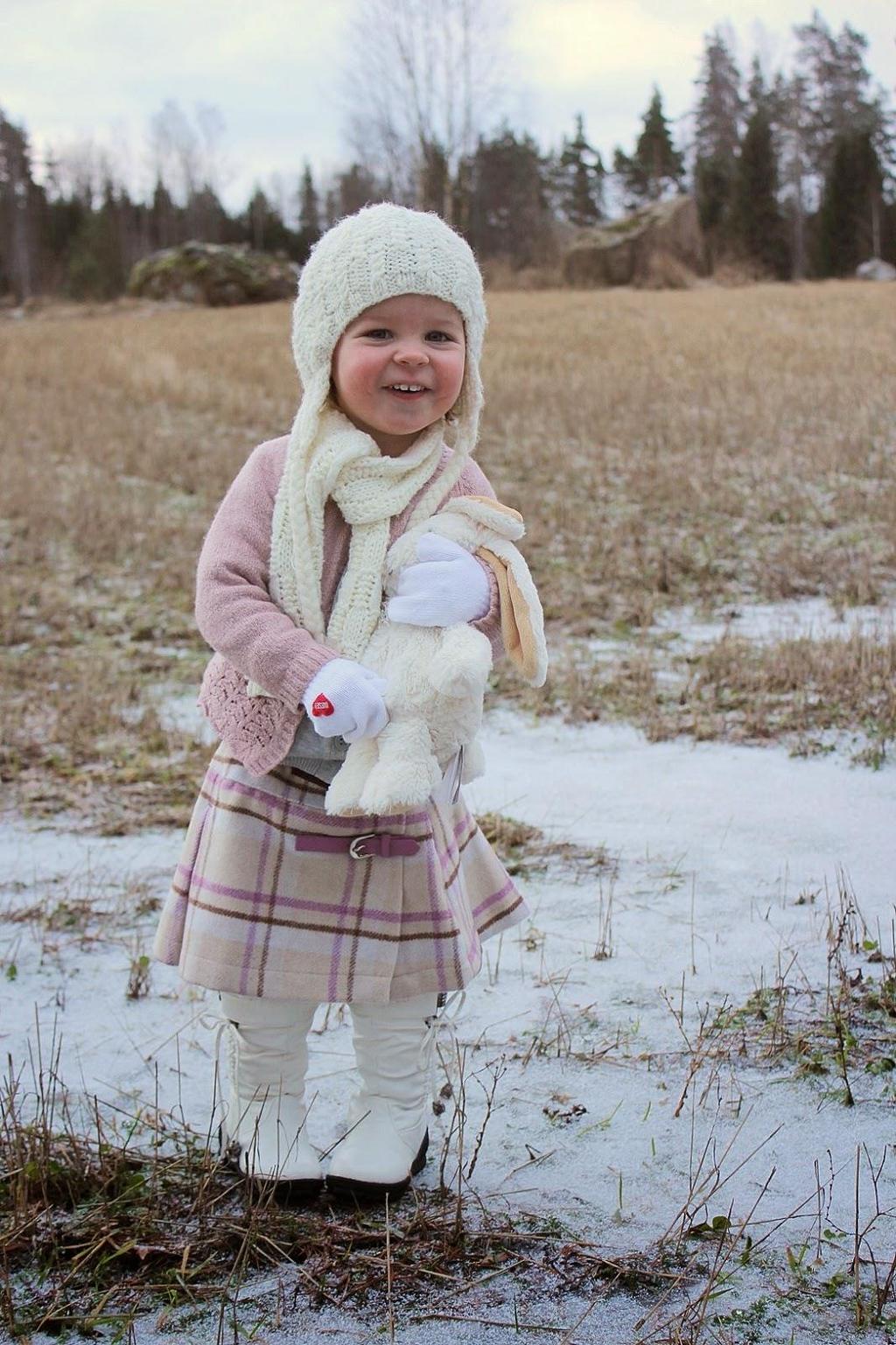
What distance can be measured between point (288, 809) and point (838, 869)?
169 centimetres

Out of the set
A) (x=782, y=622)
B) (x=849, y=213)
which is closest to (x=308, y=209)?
(x=849, y=213)

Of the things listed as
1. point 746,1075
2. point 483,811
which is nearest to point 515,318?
point 483,811

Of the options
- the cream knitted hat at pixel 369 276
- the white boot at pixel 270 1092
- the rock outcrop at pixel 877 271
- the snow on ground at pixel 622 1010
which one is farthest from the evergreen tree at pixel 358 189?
the white boot at pixel 270 1092

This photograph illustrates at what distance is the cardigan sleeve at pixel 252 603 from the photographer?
6.31ft

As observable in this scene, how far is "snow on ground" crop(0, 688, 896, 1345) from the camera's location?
2047mm

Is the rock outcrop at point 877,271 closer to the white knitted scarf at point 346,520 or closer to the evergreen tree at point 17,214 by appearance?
the evergreen tree at point 17,214

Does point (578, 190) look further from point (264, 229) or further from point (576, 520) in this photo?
point (576, 520)

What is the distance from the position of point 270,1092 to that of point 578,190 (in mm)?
51707

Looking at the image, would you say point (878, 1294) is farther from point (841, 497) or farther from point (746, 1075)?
point (841, 497)

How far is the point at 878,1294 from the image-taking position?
5.86ft

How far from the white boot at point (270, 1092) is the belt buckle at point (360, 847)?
0.95 ft

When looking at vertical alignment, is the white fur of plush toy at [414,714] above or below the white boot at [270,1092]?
above

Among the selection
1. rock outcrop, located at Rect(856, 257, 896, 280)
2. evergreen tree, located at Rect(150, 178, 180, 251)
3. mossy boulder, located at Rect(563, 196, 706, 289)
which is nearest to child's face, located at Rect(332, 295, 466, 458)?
mossy boulder, located at Rect(563, 196, 706, 289)

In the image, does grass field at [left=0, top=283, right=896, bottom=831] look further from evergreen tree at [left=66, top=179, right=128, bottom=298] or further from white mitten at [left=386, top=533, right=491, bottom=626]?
evergreen tree at [left=66, top=179, right=128, bottom=298]
